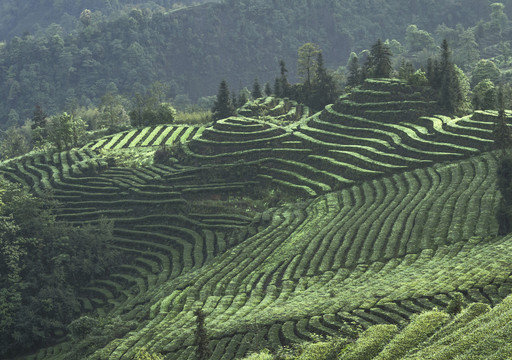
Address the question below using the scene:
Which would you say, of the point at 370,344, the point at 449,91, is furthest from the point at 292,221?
the point at 370,344

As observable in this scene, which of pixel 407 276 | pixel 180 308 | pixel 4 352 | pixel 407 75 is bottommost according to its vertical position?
pixel 4 352

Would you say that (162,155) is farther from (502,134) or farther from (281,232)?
(502,134)

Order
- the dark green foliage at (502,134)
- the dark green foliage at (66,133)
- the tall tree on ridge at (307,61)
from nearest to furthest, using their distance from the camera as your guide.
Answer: the dark green foliage at (502,134) → the dark green foliage at (66,133) → the tall tree on ridge at (307,61)

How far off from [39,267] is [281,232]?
3578 centimetres

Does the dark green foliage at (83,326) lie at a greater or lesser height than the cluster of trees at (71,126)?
A: lesser

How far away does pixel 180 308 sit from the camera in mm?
65062

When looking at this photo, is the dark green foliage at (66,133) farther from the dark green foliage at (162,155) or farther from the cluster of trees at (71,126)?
the dark green foliage at (162,155)

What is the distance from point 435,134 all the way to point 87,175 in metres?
67.0

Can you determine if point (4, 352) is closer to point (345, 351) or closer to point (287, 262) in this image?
point (287, 262)

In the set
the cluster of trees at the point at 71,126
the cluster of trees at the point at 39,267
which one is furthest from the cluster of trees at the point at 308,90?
the cluster of trees at the point at 39,267

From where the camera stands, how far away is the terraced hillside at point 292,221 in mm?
51219

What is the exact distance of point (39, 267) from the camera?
8512cm

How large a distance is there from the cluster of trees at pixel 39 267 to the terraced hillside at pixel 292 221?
3.04m

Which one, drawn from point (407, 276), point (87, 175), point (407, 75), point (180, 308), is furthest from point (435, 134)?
point (87, 175)
